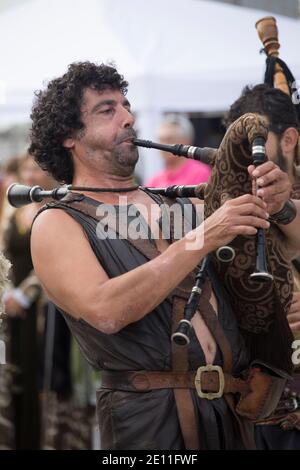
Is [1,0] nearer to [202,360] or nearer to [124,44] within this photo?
[124,44]

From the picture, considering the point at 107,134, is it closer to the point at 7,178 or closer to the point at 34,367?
the point at 34,367

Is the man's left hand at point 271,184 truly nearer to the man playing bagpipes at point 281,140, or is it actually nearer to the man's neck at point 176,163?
the man playing bagpipes at point 281,140

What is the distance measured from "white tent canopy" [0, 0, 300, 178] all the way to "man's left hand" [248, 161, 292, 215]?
2.85 m

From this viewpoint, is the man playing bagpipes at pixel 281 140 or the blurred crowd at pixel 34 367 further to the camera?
the blurred crowd at pixel 34 367

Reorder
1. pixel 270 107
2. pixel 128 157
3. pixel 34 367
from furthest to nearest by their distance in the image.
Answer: pixel 34 367, pixel 270 107, pixel 128 157

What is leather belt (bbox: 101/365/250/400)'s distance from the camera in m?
3.28

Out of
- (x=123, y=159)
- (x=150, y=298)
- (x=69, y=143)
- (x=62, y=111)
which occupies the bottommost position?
(x=150, y=298)

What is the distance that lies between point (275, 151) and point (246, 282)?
2.91 feet

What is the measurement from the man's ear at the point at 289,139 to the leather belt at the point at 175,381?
122 cm

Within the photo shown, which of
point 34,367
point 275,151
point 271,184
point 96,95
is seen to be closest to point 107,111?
point 96,95

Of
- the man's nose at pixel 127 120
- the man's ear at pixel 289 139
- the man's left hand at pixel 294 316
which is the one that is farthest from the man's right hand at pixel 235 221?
the man's ear at pixel 289 139

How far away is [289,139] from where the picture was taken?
4.16m

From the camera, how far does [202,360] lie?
3293 millimetres

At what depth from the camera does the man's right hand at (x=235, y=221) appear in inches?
121
